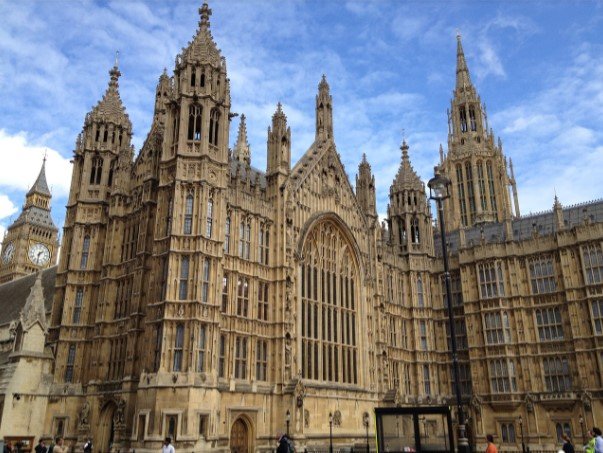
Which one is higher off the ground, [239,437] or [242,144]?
[242,144]

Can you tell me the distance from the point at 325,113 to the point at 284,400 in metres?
26.8

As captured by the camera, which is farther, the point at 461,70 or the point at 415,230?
the point at 461,70

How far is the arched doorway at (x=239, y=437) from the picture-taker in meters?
34.2

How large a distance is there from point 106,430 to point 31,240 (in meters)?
68.0

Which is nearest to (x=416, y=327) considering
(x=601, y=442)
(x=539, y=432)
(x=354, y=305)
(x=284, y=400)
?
(x=354, y=305)

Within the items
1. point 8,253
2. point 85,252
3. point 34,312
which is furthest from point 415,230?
point 8,253

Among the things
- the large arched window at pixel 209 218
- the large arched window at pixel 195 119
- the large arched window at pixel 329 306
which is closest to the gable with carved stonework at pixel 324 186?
the large arched window at pixel 329 306

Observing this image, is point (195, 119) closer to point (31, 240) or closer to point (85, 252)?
point (85, 252)

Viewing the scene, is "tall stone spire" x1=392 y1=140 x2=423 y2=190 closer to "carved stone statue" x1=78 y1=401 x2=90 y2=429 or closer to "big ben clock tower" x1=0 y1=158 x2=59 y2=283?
"carved stone statue" x1=78 y1=401 x2=90 y2=429

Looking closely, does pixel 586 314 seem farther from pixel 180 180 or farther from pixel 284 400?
pixel 180 180

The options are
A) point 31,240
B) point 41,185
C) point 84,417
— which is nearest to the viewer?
point 84,417

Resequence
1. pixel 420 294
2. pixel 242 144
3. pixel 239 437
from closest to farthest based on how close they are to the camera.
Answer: pixel 239 437, pixel 420 294, pixel 242 144

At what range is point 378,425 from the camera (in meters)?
21.5

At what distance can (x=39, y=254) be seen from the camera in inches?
3711
